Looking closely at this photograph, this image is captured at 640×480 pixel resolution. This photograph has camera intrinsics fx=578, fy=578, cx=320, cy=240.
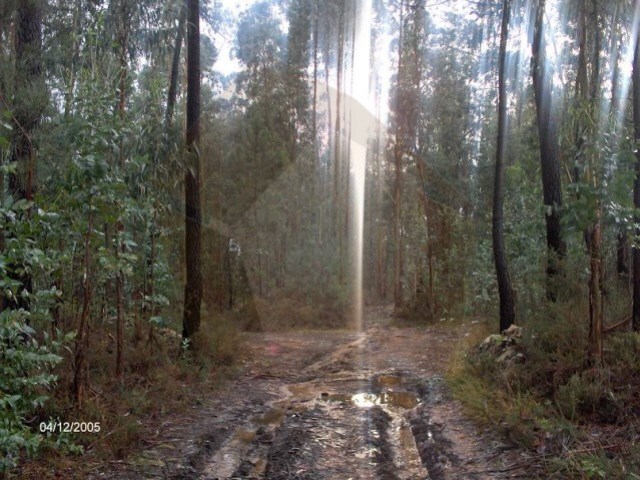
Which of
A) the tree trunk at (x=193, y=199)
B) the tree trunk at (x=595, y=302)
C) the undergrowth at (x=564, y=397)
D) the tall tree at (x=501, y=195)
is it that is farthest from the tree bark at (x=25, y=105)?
the tall tree at (x=501, y=195)

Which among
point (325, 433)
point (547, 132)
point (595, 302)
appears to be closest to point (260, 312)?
point (547, 132)

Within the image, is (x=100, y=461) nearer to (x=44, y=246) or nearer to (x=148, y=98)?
(x=44, y=246)

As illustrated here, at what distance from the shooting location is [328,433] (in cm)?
684

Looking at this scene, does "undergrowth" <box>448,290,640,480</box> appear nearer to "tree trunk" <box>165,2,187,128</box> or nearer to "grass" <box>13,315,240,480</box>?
"grass" <box>13,315,240,480</box>

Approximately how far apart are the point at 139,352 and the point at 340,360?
16.2 ft

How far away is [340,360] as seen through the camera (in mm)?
12562

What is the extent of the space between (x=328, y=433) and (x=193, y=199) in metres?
5.84

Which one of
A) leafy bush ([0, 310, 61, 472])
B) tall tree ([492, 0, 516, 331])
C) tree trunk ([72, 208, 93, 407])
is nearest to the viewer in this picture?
leafy bush ([0, 310, 61, 472])

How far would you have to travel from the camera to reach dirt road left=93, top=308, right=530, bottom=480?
554 centimetres

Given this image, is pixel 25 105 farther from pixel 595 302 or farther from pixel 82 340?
pixel 595 302

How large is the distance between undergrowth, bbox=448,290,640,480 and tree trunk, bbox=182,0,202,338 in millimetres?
5033

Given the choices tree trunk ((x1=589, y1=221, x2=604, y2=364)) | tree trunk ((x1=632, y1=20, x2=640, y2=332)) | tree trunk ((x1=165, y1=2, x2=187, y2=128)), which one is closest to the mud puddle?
tree trunk ((x1=589, y1=221, x2=604, y2=364))

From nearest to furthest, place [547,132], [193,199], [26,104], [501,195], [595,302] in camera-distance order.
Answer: [26,104]
[595,302]
[547,132]
[193,199]
[501,195]

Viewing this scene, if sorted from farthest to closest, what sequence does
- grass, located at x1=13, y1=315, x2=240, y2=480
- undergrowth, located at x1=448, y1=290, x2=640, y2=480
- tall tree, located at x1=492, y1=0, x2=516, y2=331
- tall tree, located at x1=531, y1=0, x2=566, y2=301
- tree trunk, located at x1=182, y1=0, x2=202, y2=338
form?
tall tree, located at x1=492, y1=0, x2=516, y2=331 → tree trunk, located at x1=182, y1=0, x2=202, y2=338 → tall tree, located at x1=531, y1=0, x2=566, y2=301 → grass, located at x1=13, y1=315, x2=240, y2=480 → undergrowth, located at x1=448, y1=290, x2=640, y2=480
